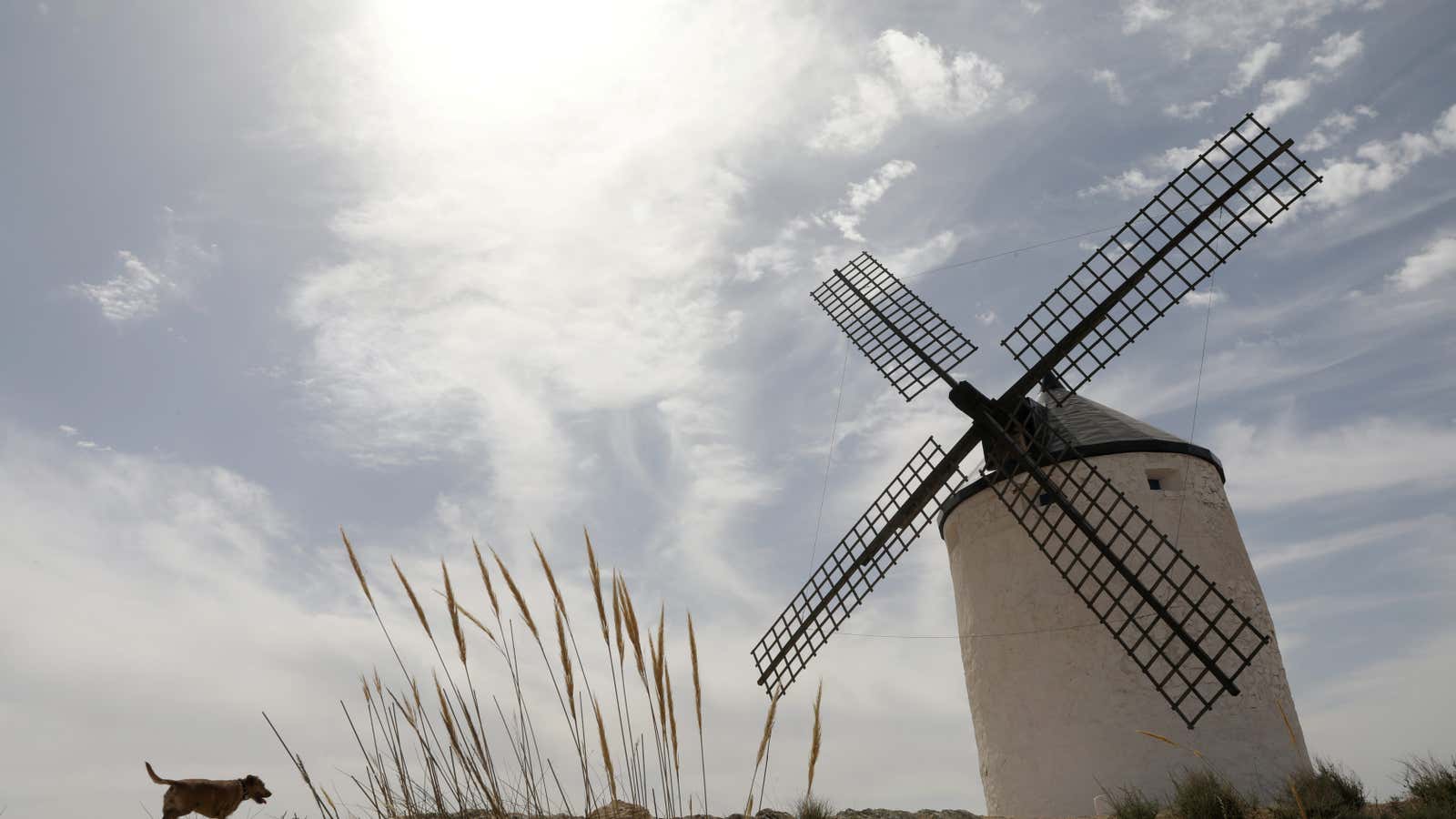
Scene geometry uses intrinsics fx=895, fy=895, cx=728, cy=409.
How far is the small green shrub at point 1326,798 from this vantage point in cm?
687

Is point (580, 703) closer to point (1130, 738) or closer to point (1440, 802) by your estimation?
point (1440, 802)

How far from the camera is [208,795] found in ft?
13.5

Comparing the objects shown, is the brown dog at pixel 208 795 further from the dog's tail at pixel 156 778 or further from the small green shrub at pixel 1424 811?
the small green shrub at pixel 1424 811

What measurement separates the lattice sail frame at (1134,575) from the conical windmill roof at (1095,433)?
275 mm

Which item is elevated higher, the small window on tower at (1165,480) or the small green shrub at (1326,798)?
the small window on tower at (1165,480)

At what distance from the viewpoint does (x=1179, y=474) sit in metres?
10.2

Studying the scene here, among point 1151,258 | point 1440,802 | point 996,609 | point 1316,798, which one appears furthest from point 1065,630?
point 1151,258

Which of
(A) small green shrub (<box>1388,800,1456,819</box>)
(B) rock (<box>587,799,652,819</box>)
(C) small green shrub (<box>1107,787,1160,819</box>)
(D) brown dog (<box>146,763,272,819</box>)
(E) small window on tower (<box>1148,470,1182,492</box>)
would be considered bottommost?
(A) small green shrub (<box>1388,800,1456,819</box>)

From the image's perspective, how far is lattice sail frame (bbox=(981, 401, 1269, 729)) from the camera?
8.99 meters

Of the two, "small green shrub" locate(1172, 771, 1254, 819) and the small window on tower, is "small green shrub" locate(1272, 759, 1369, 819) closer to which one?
"small green shrub" locate(1172, 771, 1254, 819)

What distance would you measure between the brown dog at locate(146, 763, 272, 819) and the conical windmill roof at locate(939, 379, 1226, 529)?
8432 mm

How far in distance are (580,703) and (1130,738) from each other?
→ 7755 mm

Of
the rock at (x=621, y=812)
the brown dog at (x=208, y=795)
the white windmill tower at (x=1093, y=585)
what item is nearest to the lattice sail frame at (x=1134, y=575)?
the white windmill tower at (x=1093, y=585)

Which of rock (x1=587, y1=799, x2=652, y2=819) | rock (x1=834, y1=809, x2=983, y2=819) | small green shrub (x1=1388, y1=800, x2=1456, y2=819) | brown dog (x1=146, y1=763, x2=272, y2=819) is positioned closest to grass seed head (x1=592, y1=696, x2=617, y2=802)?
rock (x1=587, y1=799, x2=652, y2=819)
